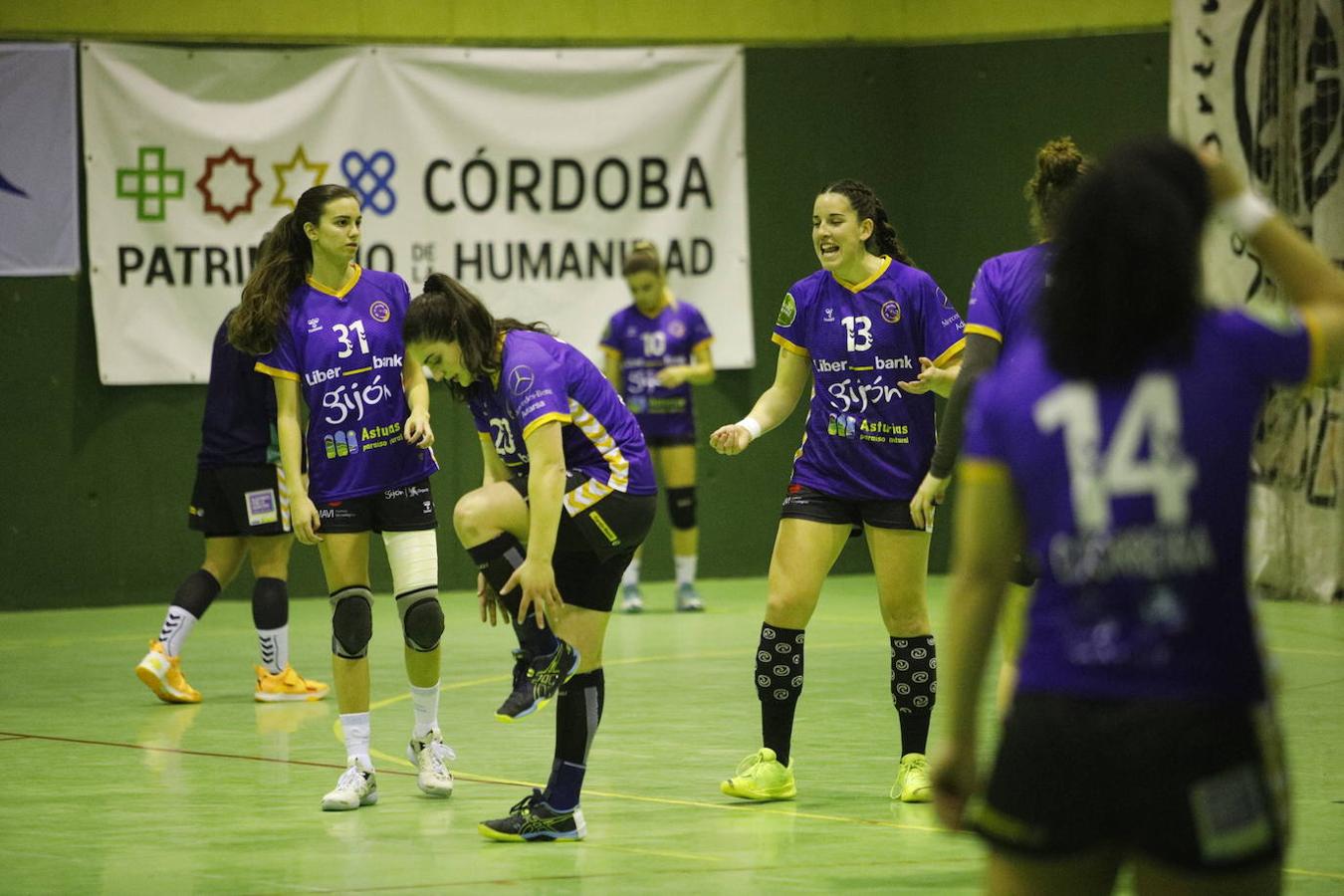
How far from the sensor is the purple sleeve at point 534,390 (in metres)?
5.12

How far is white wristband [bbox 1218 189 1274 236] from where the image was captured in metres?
2.74

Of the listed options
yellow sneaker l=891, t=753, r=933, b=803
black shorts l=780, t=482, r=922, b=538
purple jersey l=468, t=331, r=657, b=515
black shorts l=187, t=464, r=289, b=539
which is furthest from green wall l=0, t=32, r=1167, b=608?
purple jersey l=468, t=331, r=657, b=515

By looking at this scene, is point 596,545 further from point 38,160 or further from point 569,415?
point 38,160

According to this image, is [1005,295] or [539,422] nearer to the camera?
[539,422]

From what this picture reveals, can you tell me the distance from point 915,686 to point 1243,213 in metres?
3.58

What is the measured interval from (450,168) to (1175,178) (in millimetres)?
10814

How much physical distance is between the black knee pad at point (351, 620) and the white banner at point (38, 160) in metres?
6.92

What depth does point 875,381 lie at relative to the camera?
Answer: 242 inches

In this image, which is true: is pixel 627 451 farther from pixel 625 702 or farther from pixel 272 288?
pixel 625 702

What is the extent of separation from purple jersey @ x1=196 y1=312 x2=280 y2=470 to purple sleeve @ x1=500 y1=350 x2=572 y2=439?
3741mm

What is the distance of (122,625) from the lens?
11508 mm

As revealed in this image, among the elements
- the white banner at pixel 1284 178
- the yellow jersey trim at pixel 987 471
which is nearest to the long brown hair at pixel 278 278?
the yellow jersey trim at pixel 987 471

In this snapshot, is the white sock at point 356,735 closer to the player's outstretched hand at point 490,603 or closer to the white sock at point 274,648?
the player's outstretched hand at point 490,603

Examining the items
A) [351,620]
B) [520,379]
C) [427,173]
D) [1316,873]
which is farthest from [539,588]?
[427,173]
